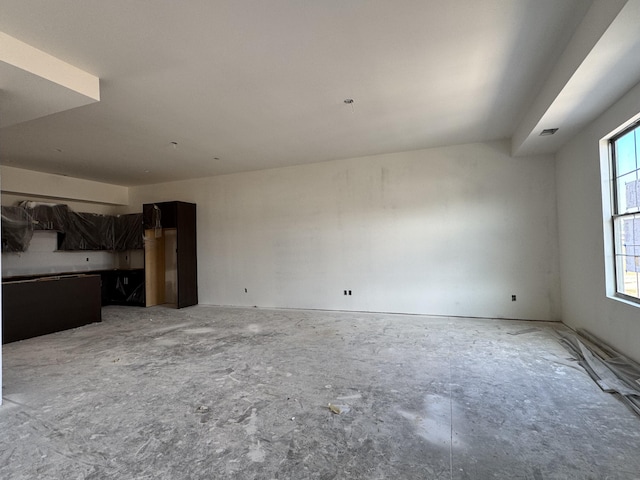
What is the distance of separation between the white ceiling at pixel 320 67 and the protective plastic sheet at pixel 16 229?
143 cm

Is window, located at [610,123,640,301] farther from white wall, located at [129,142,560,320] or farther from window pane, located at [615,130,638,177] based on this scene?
white wall, located at [129,142,560,320]

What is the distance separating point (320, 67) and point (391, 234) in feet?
11.1

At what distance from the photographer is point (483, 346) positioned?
12.0ft

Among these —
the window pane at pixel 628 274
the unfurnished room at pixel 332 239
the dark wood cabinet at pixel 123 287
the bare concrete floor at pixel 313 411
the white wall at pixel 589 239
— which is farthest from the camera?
the dark wood cabinet at pixel 123 287

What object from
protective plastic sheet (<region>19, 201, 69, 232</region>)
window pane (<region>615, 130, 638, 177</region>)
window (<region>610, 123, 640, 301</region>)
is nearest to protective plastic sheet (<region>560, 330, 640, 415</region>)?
window (<region>610, 123, 640, 301</region>)

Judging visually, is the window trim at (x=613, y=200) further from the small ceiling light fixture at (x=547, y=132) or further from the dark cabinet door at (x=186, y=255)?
the dark cabinet door at (x=186, y=255)

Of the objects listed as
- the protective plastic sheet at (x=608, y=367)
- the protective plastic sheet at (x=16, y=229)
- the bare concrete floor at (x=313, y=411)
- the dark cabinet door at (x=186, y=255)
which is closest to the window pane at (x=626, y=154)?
the protective plastic sheet at (x=608, y=367)

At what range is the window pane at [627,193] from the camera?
3061 mm

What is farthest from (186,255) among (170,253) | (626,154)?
(626,154)

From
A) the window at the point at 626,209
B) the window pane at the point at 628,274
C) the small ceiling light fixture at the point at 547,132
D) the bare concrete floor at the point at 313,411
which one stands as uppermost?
the small ceiling light fixture at the point at 547,132

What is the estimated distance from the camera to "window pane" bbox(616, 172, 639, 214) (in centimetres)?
306

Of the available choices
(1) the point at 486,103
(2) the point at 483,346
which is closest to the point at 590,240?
(2) the point at 483,346

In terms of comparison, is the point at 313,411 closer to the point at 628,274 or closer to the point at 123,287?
the point at 628,274

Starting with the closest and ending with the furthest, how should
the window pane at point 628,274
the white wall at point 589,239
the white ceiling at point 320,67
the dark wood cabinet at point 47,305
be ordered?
the white ceiling at point 320,67, the white wall at point 589,239, the window pane at point 628,274, the dark wood cabinet at point 47,305
